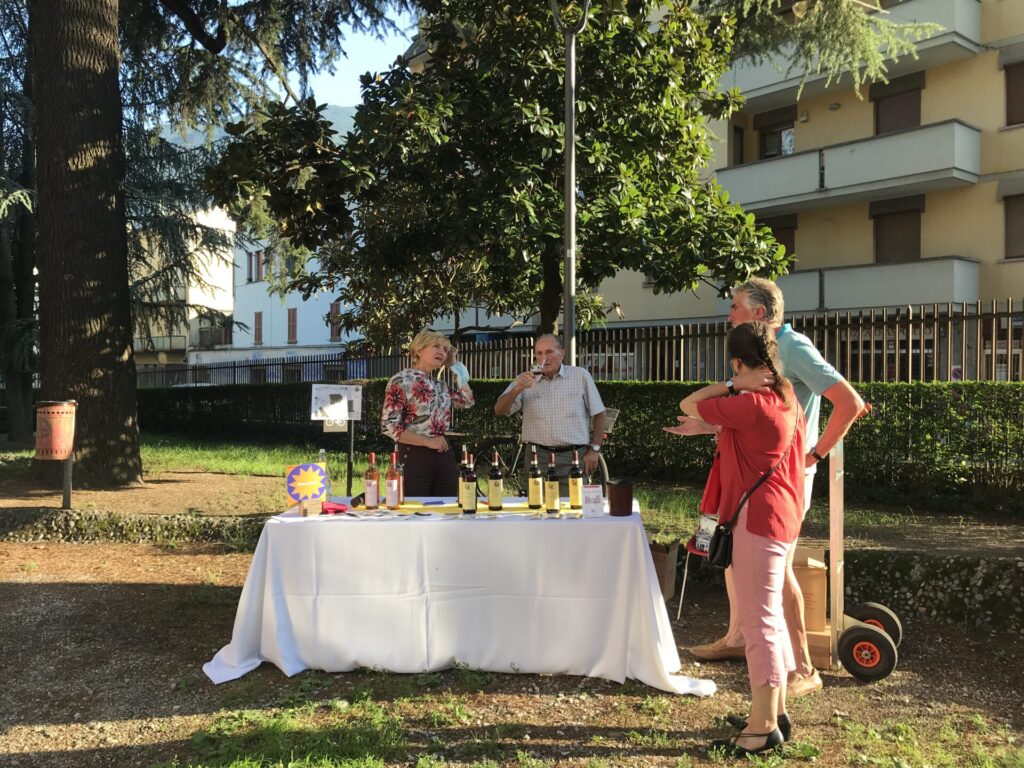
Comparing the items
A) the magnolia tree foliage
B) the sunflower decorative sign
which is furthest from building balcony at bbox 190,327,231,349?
the sunflower decorative sign

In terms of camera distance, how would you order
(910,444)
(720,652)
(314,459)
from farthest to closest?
(314,459), (910,444), (720,652)

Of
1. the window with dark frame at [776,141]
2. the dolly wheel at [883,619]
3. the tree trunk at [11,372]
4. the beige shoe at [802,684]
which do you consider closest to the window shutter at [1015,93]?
the window with dark frame at [776,141]

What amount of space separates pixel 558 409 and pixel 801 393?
200 cm

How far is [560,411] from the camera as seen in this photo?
544 centimetres

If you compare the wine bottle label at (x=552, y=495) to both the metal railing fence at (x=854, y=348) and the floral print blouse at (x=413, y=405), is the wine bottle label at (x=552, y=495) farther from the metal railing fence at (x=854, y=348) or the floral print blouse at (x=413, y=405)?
the metal railing fence at (x=854, y=348)

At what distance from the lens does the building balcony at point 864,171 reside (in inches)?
655

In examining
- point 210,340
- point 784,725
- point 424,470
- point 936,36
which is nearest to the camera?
point 784,725

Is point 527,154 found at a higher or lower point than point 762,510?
higher

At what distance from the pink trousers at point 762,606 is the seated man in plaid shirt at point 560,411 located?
2.12m

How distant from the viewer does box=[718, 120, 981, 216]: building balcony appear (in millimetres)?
16641

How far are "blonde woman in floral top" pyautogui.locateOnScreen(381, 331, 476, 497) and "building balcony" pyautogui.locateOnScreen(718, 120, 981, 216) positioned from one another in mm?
12186

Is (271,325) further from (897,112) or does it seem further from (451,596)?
(451,596)

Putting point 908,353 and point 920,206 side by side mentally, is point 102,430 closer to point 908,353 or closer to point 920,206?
point 908,353

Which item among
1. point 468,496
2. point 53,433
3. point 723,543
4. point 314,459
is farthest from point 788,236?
point 723,543
